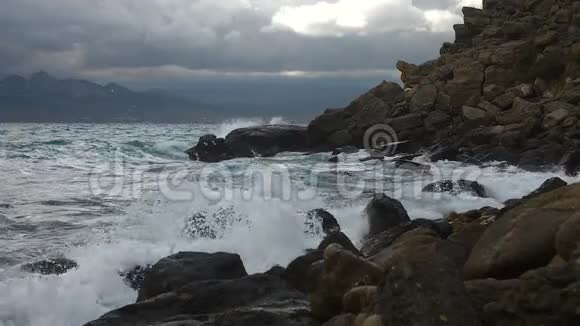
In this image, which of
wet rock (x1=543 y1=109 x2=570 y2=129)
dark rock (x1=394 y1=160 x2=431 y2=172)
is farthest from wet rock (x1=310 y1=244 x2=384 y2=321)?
wet rock (x1=543 y1=109 x2=570 y2=129)

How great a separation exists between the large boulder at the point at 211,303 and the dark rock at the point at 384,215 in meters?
4.14

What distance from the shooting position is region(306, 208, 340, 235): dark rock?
10.7 meters

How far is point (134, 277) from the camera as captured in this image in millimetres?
8609

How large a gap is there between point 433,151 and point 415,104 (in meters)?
5.97

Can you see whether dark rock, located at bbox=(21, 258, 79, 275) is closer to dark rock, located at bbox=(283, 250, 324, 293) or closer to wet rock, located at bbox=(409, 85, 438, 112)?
dark rock, located at bbox=(283, 250, 324, 293)

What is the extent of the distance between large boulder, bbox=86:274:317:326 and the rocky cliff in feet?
48.8

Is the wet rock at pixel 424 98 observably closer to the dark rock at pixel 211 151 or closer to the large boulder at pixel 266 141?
the large boulder at pixel 266 141

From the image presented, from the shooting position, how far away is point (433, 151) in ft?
84.2

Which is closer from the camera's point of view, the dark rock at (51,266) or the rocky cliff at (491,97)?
the dark rock at (51,266)

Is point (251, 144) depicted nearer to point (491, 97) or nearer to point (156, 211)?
point (491, 97)

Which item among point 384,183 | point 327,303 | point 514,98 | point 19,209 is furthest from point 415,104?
point 327,303

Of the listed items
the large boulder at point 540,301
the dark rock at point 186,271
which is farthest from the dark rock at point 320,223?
the large boulder at point 540,301

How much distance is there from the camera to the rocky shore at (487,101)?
74.4 ft

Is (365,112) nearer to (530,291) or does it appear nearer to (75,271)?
(75,271)
